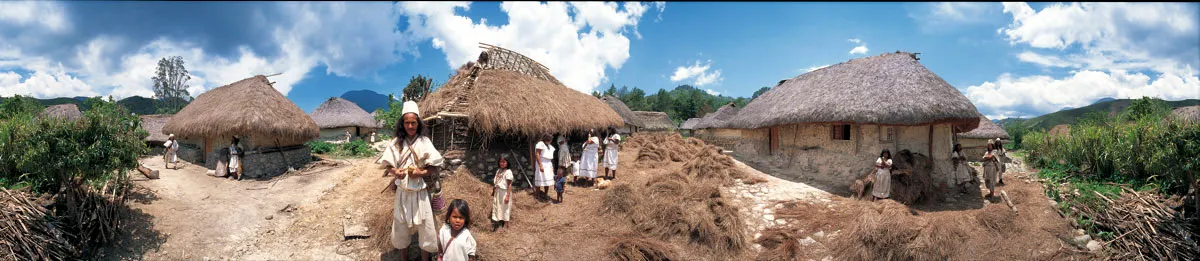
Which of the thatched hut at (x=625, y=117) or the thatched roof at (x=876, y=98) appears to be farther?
the thatched hut at (x=625, y=117)

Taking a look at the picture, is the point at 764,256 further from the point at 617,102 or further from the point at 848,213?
the point at 617,102

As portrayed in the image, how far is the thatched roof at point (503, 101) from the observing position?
274 inches

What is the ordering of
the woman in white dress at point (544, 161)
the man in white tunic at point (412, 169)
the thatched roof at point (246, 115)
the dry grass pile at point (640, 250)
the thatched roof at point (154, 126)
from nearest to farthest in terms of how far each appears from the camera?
the man in white tunic at point (412, 169)
the dry grass pile at point (640, 250)
the woman in white dress at point (544, 161)
the thatched roof at point (246, 115)
the thatched roof at point (154, 126)

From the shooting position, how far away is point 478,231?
5223 millimetres

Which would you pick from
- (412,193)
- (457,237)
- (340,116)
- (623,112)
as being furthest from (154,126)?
(623,112)

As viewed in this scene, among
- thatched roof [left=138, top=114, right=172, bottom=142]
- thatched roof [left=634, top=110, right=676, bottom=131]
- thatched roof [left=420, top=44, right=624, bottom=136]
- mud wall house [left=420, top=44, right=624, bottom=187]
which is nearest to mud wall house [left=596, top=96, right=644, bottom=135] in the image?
thatched roof [left=634, top=110, right=676, bottom=131]

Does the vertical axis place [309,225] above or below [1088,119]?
below

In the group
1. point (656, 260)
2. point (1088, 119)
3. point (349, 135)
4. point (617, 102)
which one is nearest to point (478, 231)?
point (656, 260)

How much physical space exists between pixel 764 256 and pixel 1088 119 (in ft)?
35.6

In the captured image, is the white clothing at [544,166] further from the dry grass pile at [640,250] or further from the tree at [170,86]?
the tree at [170,86]

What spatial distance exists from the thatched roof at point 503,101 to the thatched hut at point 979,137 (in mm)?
12118

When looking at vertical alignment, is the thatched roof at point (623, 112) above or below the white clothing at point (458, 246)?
above

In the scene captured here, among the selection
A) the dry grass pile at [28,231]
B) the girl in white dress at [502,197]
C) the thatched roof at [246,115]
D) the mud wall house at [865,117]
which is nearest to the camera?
the dry grass pile at [28,231]

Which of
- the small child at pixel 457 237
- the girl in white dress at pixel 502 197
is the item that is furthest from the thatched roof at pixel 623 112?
the small child at pixel 457 237
